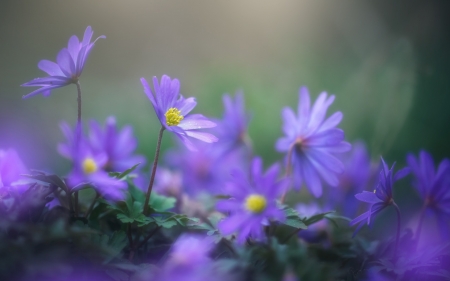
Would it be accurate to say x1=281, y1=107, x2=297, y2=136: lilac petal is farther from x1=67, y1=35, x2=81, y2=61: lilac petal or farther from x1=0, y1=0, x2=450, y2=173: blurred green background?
x1=0, y1=0, x2=450, y2=173: blurred green background

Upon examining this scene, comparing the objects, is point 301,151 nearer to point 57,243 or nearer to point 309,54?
point 57,243

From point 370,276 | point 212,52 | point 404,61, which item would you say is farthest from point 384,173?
point 212,52

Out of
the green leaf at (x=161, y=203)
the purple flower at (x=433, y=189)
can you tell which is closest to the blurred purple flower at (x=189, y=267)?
the green leaf at (x=161, y=203)

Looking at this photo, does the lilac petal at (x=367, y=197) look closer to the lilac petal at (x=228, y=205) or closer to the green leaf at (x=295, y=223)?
the green leaf at (x=295, y=223)

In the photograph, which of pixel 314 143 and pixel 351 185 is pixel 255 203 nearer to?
pixel 314 143

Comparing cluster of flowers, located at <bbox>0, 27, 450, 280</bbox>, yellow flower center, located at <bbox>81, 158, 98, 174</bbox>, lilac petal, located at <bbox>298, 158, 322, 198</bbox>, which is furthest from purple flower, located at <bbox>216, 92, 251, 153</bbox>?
yellow flower center, located at <bbox>81, 158, 98, 174</bbox>

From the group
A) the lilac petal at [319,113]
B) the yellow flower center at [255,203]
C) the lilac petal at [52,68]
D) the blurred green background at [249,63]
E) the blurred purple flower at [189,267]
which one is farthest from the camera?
the blurred green background at [249,63]

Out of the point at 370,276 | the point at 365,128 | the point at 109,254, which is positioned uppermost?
the point at 109,254
